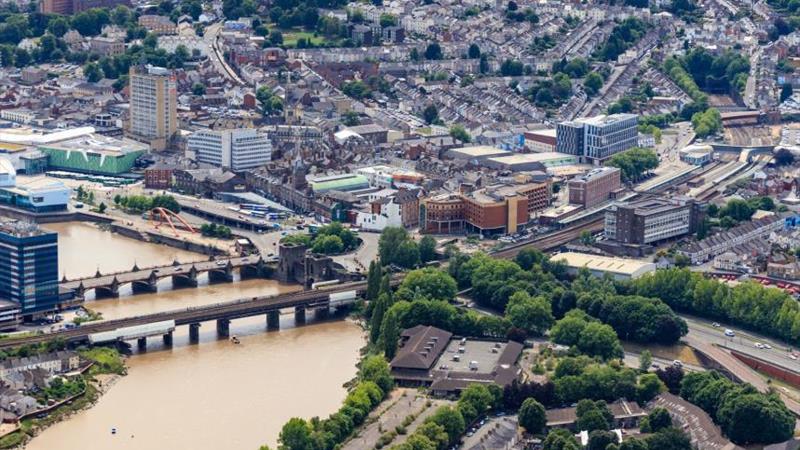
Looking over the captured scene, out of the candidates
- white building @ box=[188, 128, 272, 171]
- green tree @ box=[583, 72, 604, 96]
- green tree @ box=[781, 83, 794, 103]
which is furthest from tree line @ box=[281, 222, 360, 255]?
green tree @ box=[781, 83, 794, 103]

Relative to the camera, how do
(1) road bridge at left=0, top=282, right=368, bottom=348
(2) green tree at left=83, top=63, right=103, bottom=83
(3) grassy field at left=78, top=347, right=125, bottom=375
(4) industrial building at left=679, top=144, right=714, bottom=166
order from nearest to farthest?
(3) grassy field at left=78, top=347, right=125, bottom=375 < (1) road bridge at left=0, top=282, right=368, bottom=348 < (4) industrial building at left=679, top=144, right=714, bottom=166 < (2) green tree at left=83, top=63, right=103, bottom=83

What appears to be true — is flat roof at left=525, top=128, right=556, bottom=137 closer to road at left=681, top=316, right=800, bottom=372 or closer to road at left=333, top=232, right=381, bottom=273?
road at left=333, top=232, right=381, bottom=273

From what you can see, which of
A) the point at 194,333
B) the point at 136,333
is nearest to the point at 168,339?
the point at 194,333

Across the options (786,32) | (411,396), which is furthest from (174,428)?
(786,32)

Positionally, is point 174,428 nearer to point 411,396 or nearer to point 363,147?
point 411,396

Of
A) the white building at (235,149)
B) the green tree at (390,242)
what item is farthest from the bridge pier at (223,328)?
the white building at (235,149)

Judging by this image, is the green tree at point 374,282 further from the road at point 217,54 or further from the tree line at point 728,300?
the road at point 217,54
